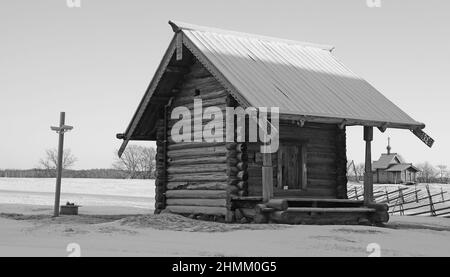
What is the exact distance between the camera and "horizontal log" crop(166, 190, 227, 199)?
62.7 ft

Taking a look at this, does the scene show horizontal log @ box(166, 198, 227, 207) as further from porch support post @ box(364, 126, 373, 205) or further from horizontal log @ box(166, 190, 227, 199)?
porch support post @ box(364, 126, 373, 205)

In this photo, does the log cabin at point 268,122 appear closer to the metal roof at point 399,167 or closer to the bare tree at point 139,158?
the metal roof at point 399,167

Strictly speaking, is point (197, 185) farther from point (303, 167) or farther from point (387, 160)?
point (387, 160)

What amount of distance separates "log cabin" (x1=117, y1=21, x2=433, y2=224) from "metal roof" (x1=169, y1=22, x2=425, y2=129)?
0.05m

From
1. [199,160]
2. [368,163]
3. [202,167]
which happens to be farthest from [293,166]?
[199,160]

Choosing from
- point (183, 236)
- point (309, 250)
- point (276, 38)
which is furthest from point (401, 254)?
point (276, 38)

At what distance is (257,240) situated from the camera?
13.2 m

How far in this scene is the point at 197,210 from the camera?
2019cm

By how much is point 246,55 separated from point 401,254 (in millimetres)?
10833

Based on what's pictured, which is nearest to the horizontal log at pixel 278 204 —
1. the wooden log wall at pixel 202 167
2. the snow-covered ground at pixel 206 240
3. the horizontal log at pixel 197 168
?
the snow-covered ground at pixel 206 240

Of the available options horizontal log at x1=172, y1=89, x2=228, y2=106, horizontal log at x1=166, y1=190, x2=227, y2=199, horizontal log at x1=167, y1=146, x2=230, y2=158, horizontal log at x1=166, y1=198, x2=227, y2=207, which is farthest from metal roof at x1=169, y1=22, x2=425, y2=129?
horizontal log at x1=166, y1=198, x2=227, y2=207

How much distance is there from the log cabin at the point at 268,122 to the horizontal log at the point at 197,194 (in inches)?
2.0

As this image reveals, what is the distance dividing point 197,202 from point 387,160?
60803 mm
